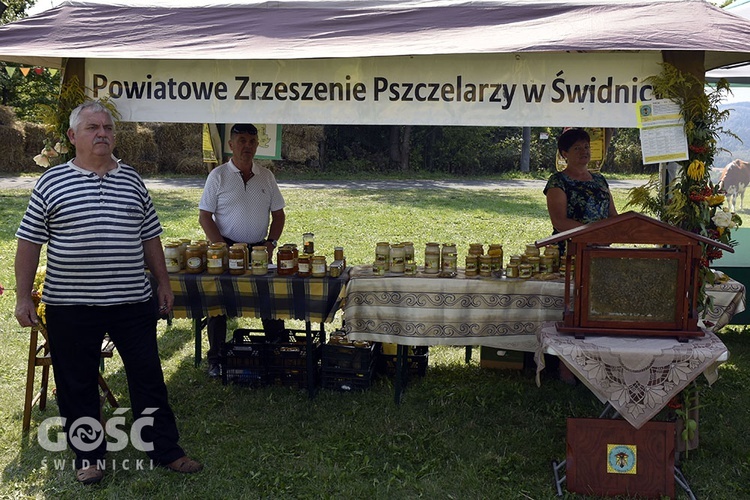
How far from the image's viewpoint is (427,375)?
5301 mm

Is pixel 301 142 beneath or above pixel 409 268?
above

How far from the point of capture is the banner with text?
11.9ft

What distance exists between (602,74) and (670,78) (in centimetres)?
31

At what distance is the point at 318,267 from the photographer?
450 centimetres

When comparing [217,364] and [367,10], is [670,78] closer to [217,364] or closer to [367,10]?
[367,10]

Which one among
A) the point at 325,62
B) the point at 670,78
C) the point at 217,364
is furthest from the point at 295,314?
the point at 670,78

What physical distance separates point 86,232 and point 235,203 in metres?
1.85

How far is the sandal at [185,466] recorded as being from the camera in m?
3.81

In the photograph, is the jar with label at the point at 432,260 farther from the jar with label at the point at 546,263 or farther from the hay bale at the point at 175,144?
the hay bale at the point at 175,144

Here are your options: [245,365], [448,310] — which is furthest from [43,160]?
[448,310]

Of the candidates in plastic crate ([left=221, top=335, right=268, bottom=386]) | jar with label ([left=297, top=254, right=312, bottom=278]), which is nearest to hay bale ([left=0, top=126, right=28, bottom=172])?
plastic crate ([left=221, top=335, right=268, bottom=386])

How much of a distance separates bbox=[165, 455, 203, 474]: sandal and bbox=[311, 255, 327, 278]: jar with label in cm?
130

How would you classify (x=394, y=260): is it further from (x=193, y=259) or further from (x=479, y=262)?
(x=193, y=259)

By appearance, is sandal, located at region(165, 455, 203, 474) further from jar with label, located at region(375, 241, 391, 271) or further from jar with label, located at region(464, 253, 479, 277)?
jar with label, located at region(464, 253, 479, 277)
